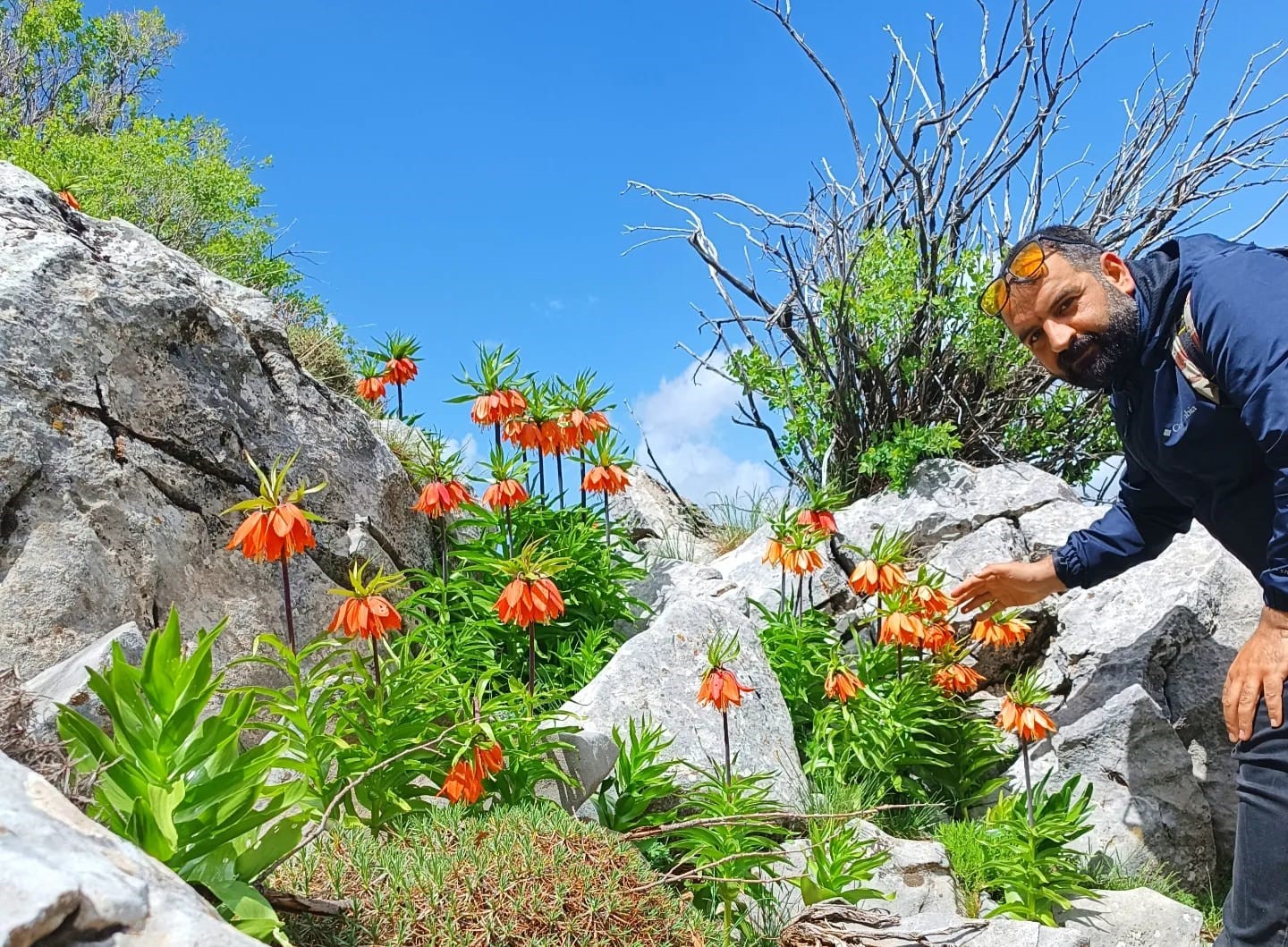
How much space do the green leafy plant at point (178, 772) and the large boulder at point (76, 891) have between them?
62cm

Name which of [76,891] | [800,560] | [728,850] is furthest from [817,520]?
[76,891]

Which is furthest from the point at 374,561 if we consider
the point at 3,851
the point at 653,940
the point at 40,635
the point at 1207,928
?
the point at 1207,928

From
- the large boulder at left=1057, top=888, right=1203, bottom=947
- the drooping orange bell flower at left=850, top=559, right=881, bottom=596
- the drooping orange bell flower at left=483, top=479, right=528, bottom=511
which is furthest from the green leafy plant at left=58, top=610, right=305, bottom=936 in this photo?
the large boulder at left=1057, top=888, right=1203, bottom=947

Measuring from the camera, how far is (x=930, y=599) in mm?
4859

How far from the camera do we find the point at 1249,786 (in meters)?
3.22

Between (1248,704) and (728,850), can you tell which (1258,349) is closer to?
(1248,704)

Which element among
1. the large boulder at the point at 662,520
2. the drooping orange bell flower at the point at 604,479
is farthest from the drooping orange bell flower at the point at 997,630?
the large boulder at the point at 662,520

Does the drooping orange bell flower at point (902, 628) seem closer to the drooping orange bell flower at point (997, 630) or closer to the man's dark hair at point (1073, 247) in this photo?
the drooping orange bell flower at point (997, 630)

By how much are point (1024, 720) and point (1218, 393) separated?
192 cm

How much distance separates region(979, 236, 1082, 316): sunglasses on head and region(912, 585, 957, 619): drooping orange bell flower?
1670mm

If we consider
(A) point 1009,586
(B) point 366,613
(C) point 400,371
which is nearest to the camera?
(B) point 366,613

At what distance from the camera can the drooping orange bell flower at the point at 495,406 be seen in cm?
532

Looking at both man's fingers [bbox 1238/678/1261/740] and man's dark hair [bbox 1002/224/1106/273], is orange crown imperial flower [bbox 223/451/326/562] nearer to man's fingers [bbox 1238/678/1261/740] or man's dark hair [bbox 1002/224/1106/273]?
man's dark hair [bbox 1002/224/1106/273]

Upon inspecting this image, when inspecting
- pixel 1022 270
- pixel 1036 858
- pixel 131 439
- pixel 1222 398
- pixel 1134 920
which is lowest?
pixel 1134 920
